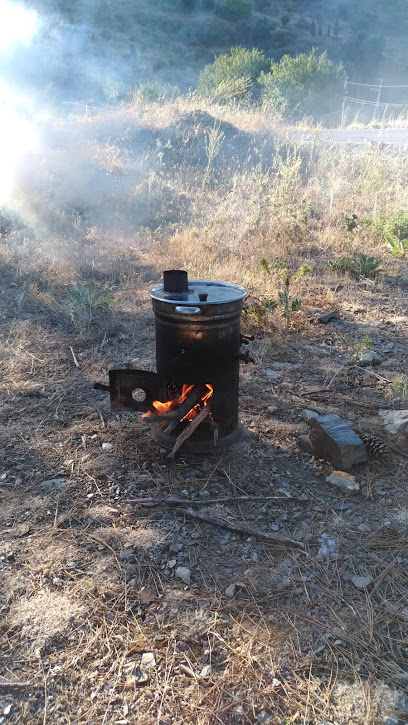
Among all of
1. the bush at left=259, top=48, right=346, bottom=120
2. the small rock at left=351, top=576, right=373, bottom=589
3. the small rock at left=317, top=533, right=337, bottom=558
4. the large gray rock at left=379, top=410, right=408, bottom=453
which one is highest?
the bush at left=259, top=48, right=346, bottom=120

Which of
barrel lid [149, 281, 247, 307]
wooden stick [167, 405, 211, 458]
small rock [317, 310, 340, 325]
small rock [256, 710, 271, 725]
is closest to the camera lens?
small rock [256, 710, 271, 725]

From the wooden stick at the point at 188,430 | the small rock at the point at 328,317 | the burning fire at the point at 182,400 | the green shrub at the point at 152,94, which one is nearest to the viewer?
the wooden stick at the point at 188,430

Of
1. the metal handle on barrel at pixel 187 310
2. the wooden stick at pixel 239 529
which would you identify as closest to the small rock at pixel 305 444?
the wooden stick at pixel 239 529

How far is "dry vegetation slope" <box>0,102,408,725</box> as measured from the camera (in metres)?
1.60

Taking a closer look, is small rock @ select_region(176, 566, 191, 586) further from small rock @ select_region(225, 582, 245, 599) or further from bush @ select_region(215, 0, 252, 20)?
bush @ select_region(215, 0, 252, 20)

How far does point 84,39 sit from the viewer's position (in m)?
27.4

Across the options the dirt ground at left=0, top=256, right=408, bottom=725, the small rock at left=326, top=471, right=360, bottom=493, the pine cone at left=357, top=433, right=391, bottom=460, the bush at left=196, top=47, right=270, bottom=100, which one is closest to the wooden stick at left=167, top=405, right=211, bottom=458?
the dirt ground at left=0, top=256, right=408, bottom=725

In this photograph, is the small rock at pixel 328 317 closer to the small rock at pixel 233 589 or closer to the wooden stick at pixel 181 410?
the wooden stick at pixel 181 410

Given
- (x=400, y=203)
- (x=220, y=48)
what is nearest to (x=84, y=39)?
(x=220, y=48)

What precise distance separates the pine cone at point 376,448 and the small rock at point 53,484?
173cm

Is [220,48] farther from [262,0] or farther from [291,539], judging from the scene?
[291,539]

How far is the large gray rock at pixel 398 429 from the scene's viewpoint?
285 centimetres

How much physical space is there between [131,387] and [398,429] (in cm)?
161

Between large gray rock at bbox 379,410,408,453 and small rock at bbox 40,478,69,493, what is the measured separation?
6.33 feet
